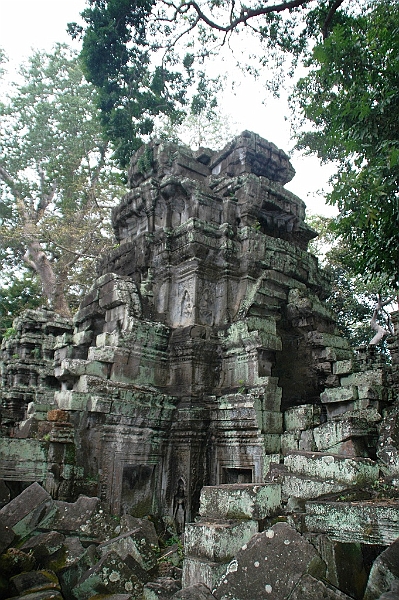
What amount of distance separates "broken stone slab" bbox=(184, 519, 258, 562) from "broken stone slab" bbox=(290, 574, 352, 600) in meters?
0.85

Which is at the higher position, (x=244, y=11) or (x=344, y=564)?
(x=244, y=11)

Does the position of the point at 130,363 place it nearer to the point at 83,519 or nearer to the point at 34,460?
the point at 34,460

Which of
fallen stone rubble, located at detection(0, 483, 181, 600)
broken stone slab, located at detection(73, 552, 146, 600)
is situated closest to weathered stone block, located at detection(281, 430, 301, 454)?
fallen stone rubble, located at detection(0, 483, 181, 600)

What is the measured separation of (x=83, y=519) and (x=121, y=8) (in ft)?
35.7

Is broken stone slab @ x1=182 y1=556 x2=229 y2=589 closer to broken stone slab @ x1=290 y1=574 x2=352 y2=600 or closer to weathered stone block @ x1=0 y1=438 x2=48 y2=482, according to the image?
broken stone slab @ x1=290 y1=574 x2=352 y2=600

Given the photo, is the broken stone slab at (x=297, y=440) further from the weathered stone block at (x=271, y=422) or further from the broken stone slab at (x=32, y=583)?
the broken stone slab at (x=32, y=583)

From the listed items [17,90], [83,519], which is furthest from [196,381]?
[17,90]

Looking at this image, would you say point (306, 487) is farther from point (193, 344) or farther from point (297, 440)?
point (193, 344)

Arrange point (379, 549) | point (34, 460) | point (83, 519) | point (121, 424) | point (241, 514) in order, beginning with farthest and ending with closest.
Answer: point (121, 424), point (34, 460), point (83, 519), point (241, 514), point (379, 549)

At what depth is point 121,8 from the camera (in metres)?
11.0

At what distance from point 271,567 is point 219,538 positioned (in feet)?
2.23

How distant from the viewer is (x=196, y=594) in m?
2.90

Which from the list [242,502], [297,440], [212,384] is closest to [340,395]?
[297,440]

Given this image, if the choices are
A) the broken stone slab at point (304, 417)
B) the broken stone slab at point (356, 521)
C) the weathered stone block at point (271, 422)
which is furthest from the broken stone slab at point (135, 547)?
the broken stone slab at point (304, 417)
